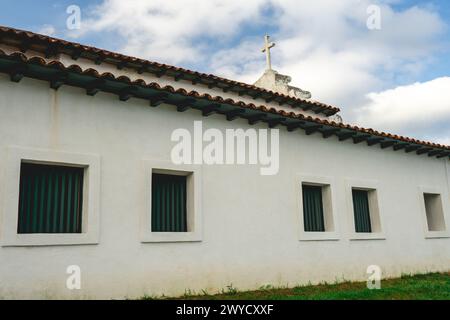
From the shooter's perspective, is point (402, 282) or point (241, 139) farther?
point (402, 282)

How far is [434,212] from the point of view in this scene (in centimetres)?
1257

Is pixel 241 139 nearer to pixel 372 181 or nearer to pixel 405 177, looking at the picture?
pixel 372 181

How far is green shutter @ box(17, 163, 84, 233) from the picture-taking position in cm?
620

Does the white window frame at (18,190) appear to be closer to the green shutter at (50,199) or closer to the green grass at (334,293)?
the green shutter at (50,199)

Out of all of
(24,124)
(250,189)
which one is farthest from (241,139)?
(24,124)

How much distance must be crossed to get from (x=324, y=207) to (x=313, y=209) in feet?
1.00

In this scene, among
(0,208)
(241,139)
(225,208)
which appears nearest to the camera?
(0,208)

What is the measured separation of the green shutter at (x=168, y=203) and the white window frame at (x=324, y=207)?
2.58 meters

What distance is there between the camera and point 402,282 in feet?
31.2

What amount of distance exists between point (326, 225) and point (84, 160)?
5454 mm

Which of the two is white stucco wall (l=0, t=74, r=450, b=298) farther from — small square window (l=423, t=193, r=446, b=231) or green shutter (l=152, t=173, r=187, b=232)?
small square window (l=423, t=193, r=446, b=231)

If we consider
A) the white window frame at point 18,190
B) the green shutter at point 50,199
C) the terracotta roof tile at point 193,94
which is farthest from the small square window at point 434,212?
the green shutter at point 50,199

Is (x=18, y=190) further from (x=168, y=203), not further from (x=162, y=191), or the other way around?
(x=168, y=203)

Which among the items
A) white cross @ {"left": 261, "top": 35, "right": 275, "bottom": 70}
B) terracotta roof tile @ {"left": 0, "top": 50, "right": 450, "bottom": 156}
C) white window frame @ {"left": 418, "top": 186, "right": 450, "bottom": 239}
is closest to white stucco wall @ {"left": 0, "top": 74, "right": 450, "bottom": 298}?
terracotta roof tile @ {"left": 0, "top": 50, "right": 450, "bottom": 156}
